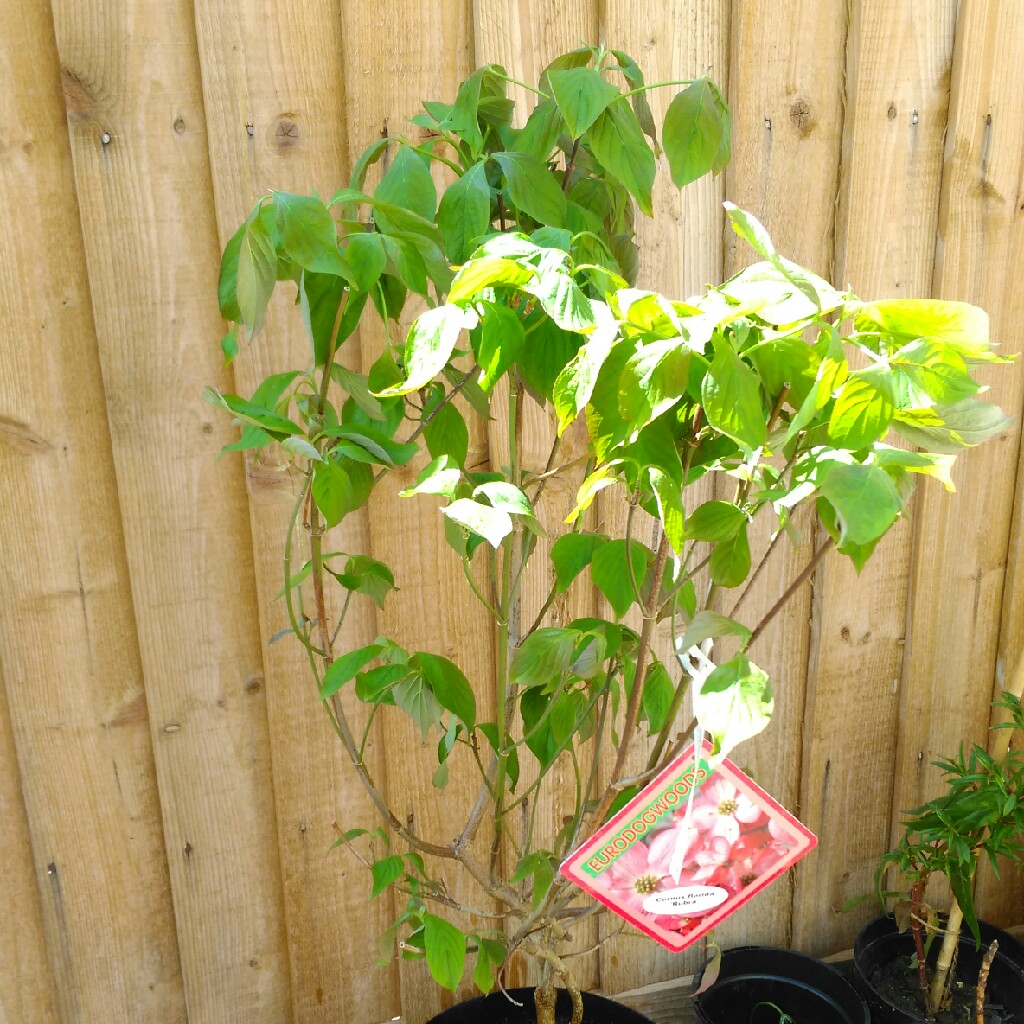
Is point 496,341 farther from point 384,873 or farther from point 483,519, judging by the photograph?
point 384,873

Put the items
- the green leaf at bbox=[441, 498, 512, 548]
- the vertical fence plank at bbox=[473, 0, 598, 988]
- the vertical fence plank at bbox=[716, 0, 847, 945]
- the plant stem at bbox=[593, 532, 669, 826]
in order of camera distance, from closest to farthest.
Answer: the green leaf at bbox=[441, 498, 512, 548], the plant stem at bbox=[593, 532, 669, 826], the vertical fence plank at bbox=[473, 0, 598, 988], the vertical fence plank at bbox=[716, 0, 847, 945]

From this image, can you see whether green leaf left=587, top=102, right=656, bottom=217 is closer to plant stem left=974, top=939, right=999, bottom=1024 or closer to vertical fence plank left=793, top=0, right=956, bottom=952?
vertical fence plank left=793, top=0, right=956, bottom=952

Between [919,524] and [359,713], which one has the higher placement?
[919,524]

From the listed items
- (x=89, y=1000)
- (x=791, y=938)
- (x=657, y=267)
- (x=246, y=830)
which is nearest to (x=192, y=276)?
(x=657, y=267)

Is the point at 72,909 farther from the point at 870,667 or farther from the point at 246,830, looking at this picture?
the point at 870,667

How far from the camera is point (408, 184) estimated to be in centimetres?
92

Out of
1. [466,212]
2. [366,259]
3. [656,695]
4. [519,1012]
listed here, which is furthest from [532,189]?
[519,1012]

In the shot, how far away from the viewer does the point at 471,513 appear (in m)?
0.79

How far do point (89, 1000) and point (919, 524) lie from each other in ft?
4.50

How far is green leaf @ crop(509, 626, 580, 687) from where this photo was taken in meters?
0.97

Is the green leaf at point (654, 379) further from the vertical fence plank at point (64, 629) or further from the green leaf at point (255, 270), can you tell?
the vertical fence plank at point (64, 629)

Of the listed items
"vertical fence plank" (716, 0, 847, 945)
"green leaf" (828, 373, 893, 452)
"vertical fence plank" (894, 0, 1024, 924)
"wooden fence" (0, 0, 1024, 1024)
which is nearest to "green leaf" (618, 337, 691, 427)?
"green leaf" (828, 373, 893, 452)

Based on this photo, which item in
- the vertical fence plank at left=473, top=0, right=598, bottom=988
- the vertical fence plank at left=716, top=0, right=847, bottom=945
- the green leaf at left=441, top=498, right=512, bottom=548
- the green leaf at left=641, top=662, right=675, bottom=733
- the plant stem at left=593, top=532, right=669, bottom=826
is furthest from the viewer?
→ the vertical fence plank at left=716, top=0, right=847, bottom=945

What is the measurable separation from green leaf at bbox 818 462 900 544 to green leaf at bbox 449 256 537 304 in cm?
24
